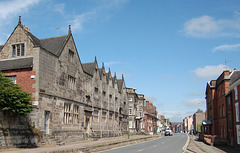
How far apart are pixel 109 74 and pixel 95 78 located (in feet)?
27.3

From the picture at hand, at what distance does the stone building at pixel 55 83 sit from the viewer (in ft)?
85.4

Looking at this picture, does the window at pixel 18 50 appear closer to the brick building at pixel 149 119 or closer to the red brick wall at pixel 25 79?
the red brick wall at pixel 25 79

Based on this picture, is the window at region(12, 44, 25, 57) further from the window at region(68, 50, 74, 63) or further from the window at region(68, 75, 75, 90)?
the window at region(68, 75, 75, 90)

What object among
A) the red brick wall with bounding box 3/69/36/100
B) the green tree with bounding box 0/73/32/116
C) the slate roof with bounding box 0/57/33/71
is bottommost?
the green tree with bounding box 0/73/32/116

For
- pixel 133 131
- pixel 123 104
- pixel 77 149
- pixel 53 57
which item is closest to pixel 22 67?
pixel 53 57

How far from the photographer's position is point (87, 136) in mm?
36938

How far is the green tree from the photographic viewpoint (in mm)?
19891

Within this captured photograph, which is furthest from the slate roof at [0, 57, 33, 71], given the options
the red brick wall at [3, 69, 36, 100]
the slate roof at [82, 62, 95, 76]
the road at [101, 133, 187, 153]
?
the slate roof at [82, 62, 95, 76]

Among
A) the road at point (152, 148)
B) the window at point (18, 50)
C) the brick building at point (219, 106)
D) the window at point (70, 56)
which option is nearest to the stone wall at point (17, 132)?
the road at point (152, 148)

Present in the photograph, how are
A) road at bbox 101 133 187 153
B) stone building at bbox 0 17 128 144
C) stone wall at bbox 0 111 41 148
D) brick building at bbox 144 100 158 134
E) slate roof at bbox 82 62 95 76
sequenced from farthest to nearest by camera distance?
brick building at bbox 144 100 158 134 < slate roof at bbox 82 62 95 76 < stone building at bbox 0 17 128 144 < road at bbox 101 133 187 153 < stone wall at bbox 0 111 41 148

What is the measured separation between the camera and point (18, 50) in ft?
95.2

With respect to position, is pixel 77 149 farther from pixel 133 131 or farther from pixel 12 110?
pixel 133 131

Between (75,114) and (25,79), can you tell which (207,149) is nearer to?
(75,114)

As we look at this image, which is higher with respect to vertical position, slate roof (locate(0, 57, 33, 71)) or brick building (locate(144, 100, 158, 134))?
slate roof (locate(0, 57, 33, 71))
